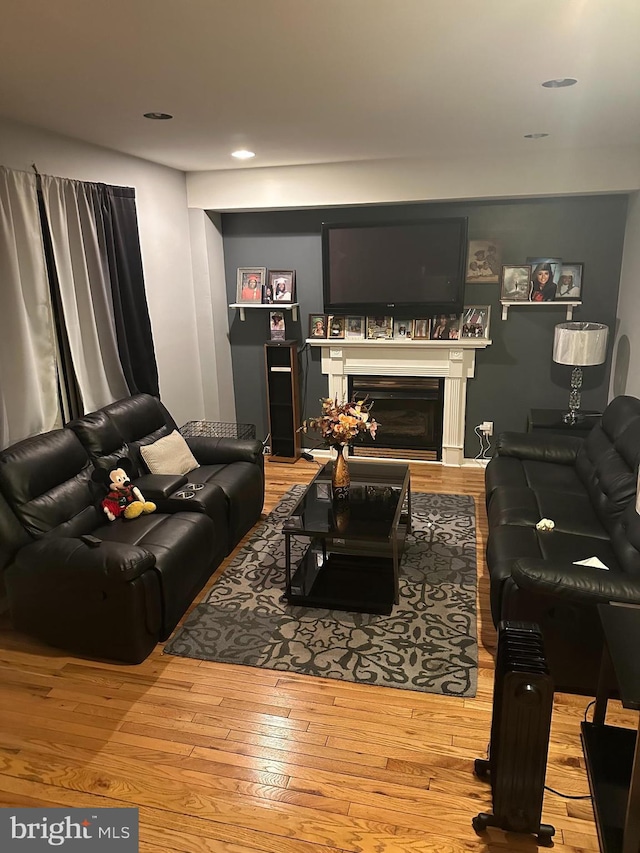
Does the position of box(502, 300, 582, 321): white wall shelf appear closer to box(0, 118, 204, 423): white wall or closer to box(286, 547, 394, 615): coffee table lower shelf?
box(286, 547, 394, 615): coffee table lower shelf

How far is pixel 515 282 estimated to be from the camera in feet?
17.5

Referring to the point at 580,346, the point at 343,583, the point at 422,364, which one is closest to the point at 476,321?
the point at 422,364

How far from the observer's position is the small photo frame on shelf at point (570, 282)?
5199 mm

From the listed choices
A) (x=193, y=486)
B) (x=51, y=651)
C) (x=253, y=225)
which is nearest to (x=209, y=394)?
(x=253, y=225)

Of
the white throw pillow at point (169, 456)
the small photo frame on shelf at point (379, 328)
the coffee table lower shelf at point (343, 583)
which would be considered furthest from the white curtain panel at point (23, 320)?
the small photo frame on shelf at point (379, 328)

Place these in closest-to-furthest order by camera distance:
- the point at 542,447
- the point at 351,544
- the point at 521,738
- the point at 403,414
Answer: the point at 521,738, the point at 351,544, the point at 542,447, the point at 403,414

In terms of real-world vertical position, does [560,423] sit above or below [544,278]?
below

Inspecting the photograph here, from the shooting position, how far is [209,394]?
5965 mm

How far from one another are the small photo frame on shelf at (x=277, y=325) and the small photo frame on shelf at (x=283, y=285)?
0.15m

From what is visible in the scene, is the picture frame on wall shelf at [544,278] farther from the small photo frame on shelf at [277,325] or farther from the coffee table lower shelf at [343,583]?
the coffee table lower shelf at [343,583]

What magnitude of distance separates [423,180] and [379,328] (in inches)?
52.3

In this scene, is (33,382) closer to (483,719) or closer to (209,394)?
(209,394)

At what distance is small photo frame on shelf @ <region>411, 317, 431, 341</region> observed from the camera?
5.57m

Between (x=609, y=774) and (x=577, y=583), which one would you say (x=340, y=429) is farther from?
(x=609, y=774)
